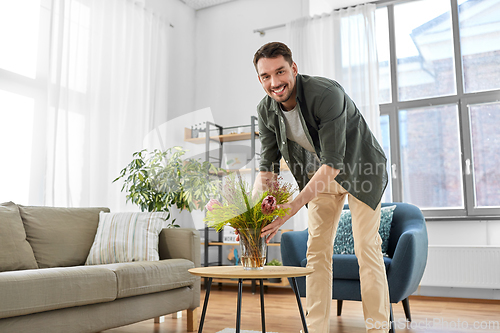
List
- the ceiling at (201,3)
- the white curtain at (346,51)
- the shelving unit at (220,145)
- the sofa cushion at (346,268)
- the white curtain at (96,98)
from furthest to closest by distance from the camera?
1. the ceiling at (201,3)
2. the shelving unit at (220,145)
3. the white curtain at (346,51)
4. the white curtain at (96,98)
5. the sofa cushion at (346,268)

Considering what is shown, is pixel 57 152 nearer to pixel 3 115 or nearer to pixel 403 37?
pixel 3 115

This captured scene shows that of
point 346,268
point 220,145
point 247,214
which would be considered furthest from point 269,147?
point 220,145

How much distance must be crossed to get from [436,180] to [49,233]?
3254 millimetres

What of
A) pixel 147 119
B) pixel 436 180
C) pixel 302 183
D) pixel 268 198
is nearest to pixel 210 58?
pixel 147 119

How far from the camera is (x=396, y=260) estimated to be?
217 cm

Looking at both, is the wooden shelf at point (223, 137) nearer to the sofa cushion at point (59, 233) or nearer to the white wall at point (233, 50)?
the white wall at point (233, 50)

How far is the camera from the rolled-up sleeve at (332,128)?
5.21 feet

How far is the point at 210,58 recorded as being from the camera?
16.4ft

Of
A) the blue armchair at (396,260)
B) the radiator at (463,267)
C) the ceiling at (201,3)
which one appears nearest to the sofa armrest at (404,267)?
the blue armchair at (396,260)

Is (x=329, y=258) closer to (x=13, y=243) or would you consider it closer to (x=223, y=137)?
(x=13, y=243)

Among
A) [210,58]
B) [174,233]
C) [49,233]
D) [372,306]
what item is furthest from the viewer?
[210,58]

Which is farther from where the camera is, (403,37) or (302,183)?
(403,37)

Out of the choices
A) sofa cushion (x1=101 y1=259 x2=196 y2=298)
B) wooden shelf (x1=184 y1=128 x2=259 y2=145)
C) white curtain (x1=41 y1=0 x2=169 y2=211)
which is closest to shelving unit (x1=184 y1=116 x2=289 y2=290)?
wooden shelf (x1=184 y1=128 x2=259 y2=145)

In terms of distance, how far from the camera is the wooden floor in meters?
2.44
